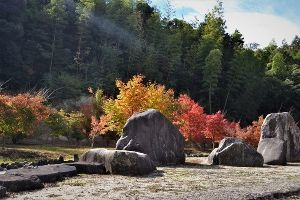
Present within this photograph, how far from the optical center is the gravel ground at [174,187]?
1095cm

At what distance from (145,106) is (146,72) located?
27008mm

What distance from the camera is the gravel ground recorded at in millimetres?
10945

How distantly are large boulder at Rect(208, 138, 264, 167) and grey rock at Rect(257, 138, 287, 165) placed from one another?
1765mm

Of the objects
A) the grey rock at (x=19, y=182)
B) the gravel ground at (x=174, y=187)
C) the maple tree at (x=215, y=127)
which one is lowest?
the gravel ground at (x=174, y=187)

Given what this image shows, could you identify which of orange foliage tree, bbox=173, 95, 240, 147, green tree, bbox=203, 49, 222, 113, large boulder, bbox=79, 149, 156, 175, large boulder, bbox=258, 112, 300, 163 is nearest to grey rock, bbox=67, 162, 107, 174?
large boulder, bbox=79, 149, 156, 175

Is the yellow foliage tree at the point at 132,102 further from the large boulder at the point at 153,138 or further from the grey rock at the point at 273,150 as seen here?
the large boulder at the point at 153,138

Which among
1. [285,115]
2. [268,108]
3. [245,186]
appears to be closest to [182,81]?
[268,108]

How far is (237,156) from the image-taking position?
2098 centimetres

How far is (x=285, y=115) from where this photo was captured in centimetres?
2581

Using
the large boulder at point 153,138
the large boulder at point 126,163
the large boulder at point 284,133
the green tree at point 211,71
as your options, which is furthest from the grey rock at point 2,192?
the green tree at point 211,71

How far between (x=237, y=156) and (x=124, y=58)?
135 ft

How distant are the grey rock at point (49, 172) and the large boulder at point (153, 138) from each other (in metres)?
4.53

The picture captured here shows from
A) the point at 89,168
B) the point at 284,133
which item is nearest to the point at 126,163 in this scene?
the point at 89,168

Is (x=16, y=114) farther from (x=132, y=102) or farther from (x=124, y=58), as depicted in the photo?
(x=124, y=58)
